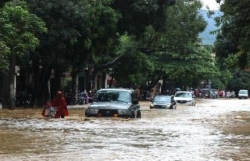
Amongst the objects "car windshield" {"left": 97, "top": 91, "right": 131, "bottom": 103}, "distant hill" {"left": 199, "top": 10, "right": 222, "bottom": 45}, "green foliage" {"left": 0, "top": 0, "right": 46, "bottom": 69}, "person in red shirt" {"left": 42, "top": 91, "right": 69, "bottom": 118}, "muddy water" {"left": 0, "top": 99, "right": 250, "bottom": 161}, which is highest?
"distant hill" {"left": 199, "top": 10, "right": 222, "bottom": 45}

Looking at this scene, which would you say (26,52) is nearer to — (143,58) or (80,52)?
(80,52)

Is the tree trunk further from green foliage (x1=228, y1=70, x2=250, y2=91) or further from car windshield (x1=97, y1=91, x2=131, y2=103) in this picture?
green foliage (x1=228, y1=70, x2=250, y2=91)

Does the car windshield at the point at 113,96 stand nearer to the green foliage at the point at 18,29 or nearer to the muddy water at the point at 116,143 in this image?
the muddy water at the point at 116,143

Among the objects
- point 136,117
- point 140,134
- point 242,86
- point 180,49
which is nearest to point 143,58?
point 180,49

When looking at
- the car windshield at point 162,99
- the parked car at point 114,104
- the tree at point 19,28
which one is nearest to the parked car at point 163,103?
the car windshield at point 162,99

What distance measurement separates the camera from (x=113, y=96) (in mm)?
24203

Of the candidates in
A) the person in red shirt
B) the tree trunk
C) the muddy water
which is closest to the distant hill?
the person in red shirt

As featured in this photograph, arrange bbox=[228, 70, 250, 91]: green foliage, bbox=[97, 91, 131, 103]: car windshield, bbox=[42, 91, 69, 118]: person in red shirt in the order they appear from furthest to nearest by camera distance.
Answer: bbox=[228, 70, 250, 91]: green foliage < bbox=[42, 91, 69, 118]: person in red shirt < bbox=[97, 91, 131, 103]: car windshield

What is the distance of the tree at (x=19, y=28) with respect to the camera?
98.3 feet

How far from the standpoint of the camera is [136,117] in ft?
81.9

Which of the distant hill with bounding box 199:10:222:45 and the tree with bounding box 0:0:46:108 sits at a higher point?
the distant hill with bounding box 199:10:222:45

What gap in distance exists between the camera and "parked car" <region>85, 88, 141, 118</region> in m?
23.0

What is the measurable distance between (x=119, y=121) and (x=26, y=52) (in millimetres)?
12394

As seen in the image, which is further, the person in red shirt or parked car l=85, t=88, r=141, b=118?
the person in red shirt
